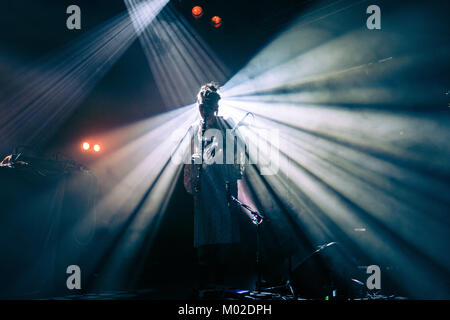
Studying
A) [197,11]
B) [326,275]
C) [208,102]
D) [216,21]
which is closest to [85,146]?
[197,11]

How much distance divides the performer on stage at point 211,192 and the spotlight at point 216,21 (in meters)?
2.35

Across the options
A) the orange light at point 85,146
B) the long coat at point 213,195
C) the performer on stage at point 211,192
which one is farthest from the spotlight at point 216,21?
the orange light at point 85,146

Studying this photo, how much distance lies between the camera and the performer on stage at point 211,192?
262 centimetres

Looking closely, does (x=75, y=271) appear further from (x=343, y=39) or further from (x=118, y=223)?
(x=343, y=39)

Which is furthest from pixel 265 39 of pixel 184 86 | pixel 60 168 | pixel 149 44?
pixel 60 168

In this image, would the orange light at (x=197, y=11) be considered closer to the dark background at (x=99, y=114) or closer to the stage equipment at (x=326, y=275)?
the dark background at (x=99, y=114)

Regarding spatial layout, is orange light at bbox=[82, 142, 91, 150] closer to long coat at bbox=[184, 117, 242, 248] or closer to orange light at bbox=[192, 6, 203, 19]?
orange light at bbox=[192, 6, 203, 19]

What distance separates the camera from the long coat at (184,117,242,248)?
103 inches

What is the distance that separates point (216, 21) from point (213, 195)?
3.41m

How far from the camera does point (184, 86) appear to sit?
5.39 meters

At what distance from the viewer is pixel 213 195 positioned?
2.70 metres

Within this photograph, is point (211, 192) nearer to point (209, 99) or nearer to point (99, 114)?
point (209, 99)

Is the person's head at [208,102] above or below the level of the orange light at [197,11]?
below

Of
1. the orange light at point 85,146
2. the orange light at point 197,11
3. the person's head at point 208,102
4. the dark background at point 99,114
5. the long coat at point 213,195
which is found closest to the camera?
the long coat at point 213,195
